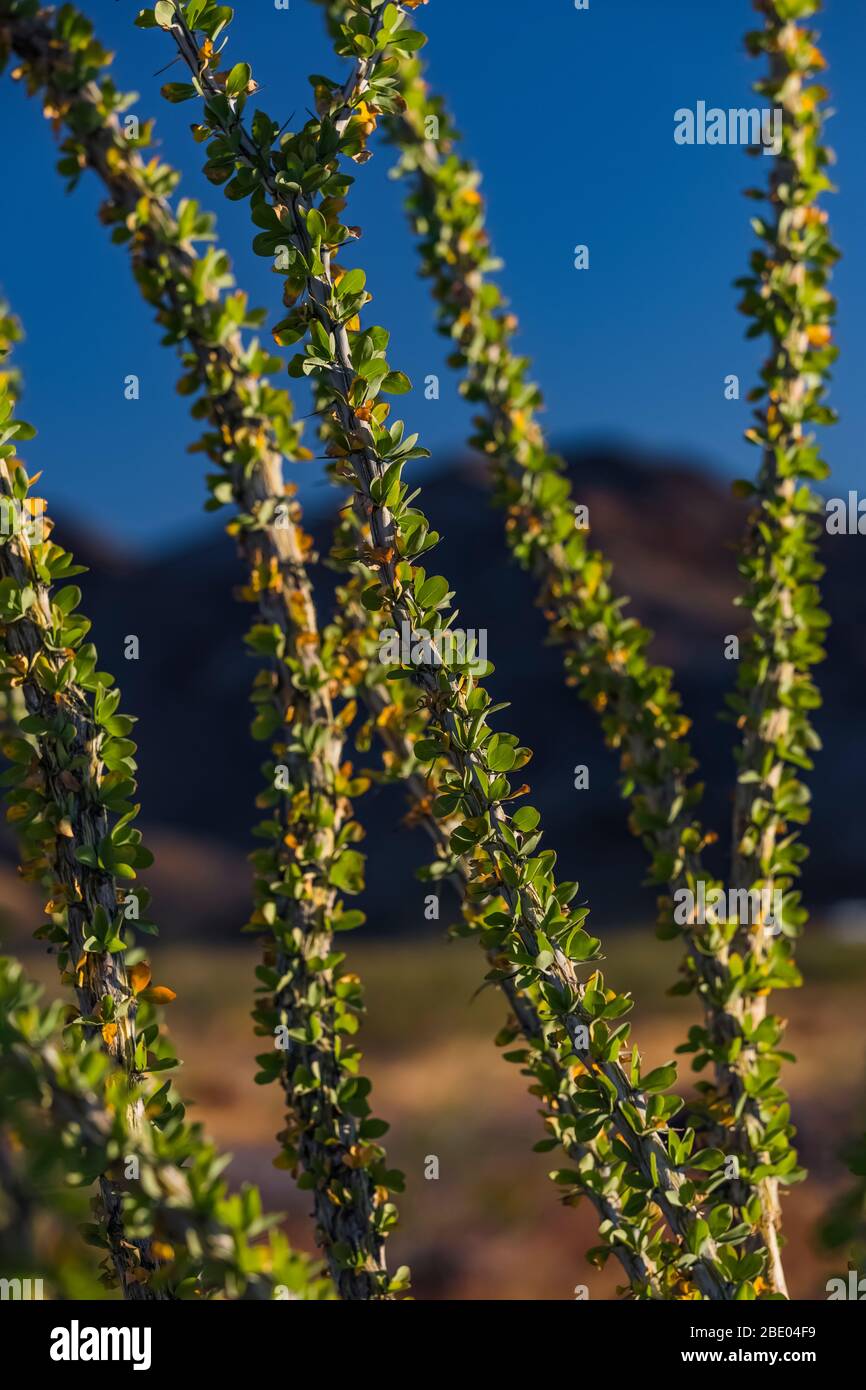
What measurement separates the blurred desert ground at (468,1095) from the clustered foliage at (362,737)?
1.71m

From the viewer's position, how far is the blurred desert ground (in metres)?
5.41

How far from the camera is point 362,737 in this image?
2.43m

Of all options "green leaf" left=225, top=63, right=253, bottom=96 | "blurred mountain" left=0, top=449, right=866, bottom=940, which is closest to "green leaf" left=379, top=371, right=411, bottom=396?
"green leaf" left=225, top=63, right=253, bottom=96

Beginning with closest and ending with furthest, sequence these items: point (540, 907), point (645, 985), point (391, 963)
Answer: point (540, 907)
point (645, 985)
point (391, 963)

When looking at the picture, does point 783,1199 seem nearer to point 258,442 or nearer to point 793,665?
point 793,665

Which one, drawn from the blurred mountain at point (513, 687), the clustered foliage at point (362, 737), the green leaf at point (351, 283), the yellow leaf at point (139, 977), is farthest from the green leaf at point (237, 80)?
the blurred mountain at point (513, 687)

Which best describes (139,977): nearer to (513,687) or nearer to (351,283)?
(351,283)

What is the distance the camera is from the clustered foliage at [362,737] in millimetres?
1690

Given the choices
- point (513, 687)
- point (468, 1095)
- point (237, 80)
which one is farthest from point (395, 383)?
point (513, 687)

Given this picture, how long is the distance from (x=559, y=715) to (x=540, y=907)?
1300cm

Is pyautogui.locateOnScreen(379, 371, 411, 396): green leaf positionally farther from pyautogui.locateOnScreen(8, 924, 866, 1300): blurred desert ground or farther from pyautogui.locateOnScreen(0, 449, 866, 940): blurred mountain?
pyautogui.locateOnScreen(0, 449, 866, 940): blurred mountain
